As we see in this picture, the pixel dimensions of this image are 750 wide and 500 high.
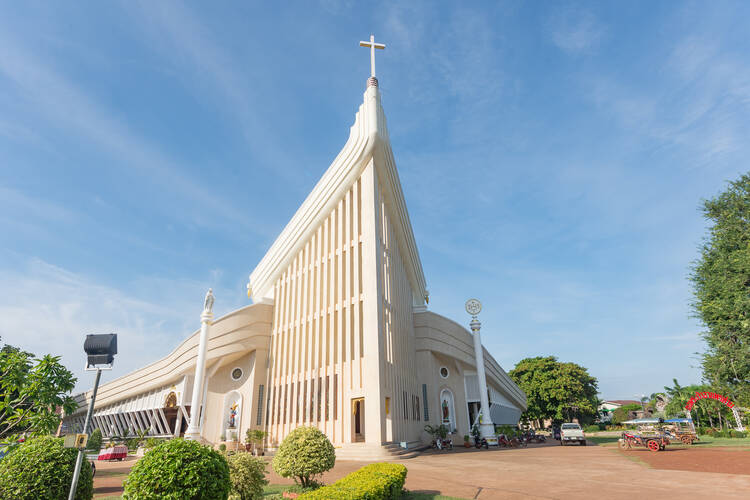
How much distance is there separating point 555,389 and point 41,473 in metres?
47.4

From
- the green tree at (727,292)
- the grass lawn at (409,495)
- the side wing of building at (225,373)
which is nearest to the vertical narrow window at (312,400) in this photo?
the side wing of building at (225,373)

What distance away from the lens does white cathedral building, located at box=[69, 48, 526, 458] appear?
2192 cm

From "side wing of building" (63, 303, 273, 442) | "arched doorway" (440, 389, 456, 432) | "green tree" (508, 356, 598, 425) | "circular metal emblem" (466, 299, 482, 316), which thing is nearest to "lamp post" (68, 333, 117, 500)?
"side wing of building" (63, 303, 273, 442)

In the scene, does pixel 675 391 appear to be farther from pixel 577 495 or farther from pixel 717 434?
pixel 577 495

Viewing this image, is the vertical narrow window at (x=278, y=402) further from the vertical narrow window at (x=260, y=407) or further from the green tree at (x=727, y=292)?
the green tree at (x=727, y=292)

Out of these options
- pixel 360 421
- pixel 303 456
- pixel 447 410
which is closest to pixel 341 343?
pixel 360 421

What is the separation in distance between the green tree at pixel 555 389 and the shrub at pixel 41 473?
46678mm

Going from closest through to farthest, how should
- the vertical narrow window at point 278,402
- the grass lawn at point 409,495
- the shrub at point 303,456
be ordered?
the grass lawn at point 409,495, the shrub at point 303,456, the vertical narrow window at point 278,402

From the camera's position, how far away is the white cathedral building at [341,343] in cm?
2192

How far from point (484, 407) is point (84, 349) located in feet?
90.5

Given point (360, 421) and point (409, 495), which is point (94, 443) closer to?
point (360, 421)

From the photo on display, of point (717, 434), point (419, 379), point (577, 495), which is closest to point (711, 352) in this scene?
point (717, 434)

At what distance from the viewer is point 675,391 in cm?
4900

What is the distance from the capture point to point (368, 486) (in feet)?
22.1
